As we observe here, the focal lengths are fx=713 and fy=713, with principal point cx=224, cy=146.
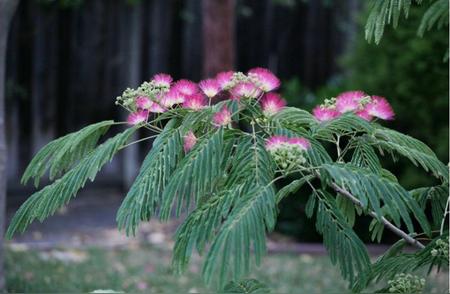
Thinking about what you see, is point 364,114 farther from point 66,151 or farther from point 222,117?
point 66,151

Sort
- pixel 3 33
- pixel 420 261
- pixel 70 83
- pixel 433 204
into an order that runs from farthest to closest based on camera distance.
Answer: pixel 70 83, pixel 3 33, pixel 433 204, pixel 420 261

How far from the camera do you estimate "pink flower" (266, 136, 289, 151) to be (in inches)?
80.7

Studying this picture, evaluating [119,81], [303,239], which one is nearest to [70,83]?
[119,81]

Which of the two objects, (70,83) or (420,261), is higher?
(70,83)

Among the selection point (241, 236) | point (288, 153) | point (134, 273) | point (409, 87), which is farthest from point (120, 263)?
point (241, 236)

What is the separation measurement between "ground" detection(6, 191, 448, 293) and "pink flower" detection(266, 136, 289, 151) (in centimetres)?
268

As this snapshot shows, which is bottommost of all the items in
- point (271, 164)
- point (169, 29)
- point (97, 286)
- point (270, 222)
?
point (97, 286)

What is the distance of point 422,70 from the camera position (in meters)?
6.62

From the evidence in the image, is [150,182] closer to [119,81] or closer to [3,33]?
[3,33]

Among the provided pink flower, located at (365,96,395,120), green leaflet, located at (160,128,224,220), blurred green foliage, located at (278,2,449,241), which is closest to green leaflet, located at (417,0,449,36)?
pink flower, located at (365,96,395,120)

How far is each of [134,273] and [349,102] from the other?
3.67m

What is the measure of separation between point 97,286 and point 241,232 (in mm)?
3440

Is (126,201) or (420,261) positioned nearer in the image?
(126,201)

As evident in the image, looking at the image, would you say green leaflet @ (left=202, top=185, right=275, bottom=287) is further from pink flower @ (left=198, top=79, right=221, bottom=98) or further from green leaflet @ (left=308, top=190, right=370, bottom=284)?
pink flower @ (left=198, top=79, right=221, bottom=98)
